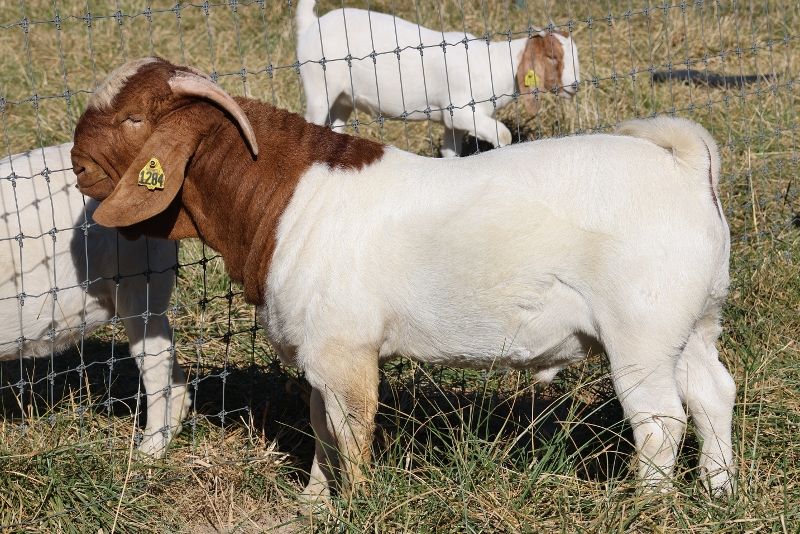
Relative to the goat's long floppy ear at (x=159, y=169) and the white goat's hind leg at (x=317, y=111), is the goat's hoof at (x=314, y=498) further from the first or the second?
the white goat's hind leg at (x=317, y=111)

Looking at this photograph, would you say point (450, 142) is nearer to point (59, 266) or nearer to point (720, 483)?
point (59, 266)

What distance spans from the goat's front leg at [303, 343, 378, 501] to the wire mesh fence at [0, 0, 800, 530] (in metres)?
0.27

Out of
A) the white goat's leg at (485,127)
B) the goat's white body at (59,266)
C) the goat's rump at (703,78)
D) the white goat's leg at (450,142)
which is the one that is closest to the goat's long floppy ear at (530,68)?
the white goat's leg at (485,127)

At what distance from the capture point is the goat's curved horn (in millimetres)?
3762

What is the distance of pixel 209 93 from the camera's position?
3762 millimetres

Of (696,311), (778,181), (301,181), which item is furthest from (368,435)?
(778,181)

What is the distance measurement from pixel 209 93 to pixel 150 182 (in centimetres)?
37

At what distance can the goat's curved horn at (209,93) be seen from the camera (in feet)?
12.3

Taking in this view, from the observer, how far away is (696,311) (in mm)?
3533

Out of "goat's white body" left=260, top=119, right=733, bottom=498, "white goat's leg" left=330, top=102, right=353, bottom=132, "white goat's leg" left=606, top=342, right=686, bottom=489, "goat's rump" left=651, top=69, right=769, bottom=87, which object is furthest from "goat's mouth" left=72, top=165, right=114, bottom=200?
"goat's rump" left=651, top=69, right=769, bottom=87

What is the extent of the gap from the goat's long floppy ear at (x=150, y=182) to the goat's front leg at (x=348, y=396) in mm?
747

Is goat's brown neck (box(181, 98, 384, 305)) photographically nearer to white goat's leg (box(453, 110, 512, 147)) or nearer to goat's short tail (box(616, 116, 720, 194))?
goat's short tail (box(616, 116, 720, 194))

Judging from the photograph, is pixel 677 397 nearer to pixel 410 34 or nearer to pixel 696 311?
pixel 696 311

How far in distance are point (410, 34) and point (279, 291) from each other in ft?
16.8
